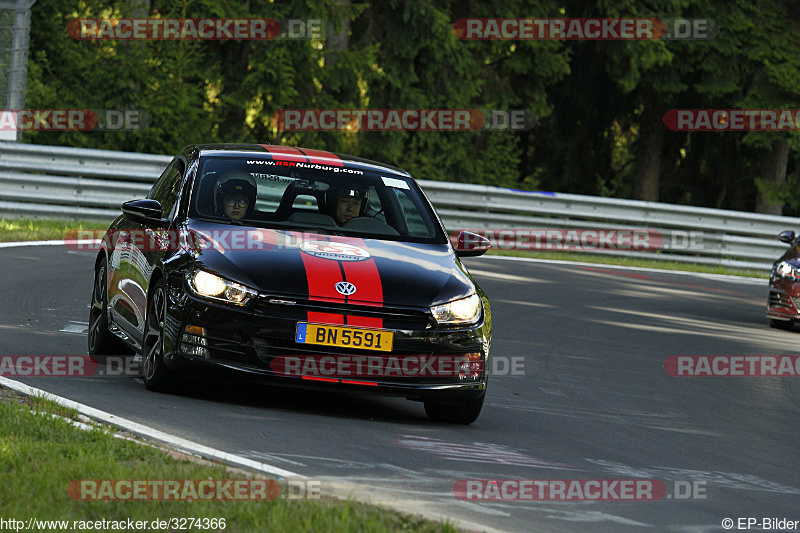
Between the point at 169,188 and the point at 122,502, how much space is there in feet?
15.0

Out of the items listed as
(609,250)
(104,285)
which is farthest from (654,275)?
(104,285)

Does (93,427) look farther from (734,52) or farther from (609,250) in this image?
(734,52)

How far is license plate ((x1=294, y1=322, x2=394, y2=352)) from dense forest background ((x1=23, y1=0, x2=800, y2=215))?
63.6 ft

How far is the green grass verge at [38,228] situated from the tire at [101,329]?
8195mm

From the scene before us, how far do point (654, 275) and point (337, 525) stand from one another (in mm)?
17858

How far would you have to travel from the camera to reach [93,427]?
664 cm

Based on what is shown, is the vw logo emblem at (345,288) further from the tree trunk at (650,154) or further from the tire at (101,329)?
the tree trunk at (650,154)

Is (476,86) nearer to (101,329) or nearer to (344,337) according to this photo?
(101,329)

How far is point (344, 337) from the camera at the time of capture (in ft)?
25.1

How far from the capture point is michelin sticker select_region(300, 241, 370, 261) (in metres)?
8.09

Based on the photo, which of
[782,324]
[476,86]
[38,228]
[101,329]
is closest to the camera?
[101,329]

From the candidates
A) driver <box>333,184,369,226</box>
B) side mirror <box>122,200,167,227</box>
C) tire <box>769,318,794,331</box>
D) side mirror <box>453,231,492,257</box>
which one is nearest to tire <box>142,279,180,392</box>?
side mirror <box>122,200,167,227</box>

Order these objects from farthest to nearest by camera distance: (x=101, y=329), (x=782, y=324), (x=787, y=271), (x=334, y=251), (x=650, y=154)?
1. (x=650, y=154)
2. (x=782, y=324)
3. (x=787, y=271)
4. (x=101, y=329)
5. (x=334, y=251)

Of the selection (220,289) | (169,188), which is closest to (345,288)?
(220,289)
